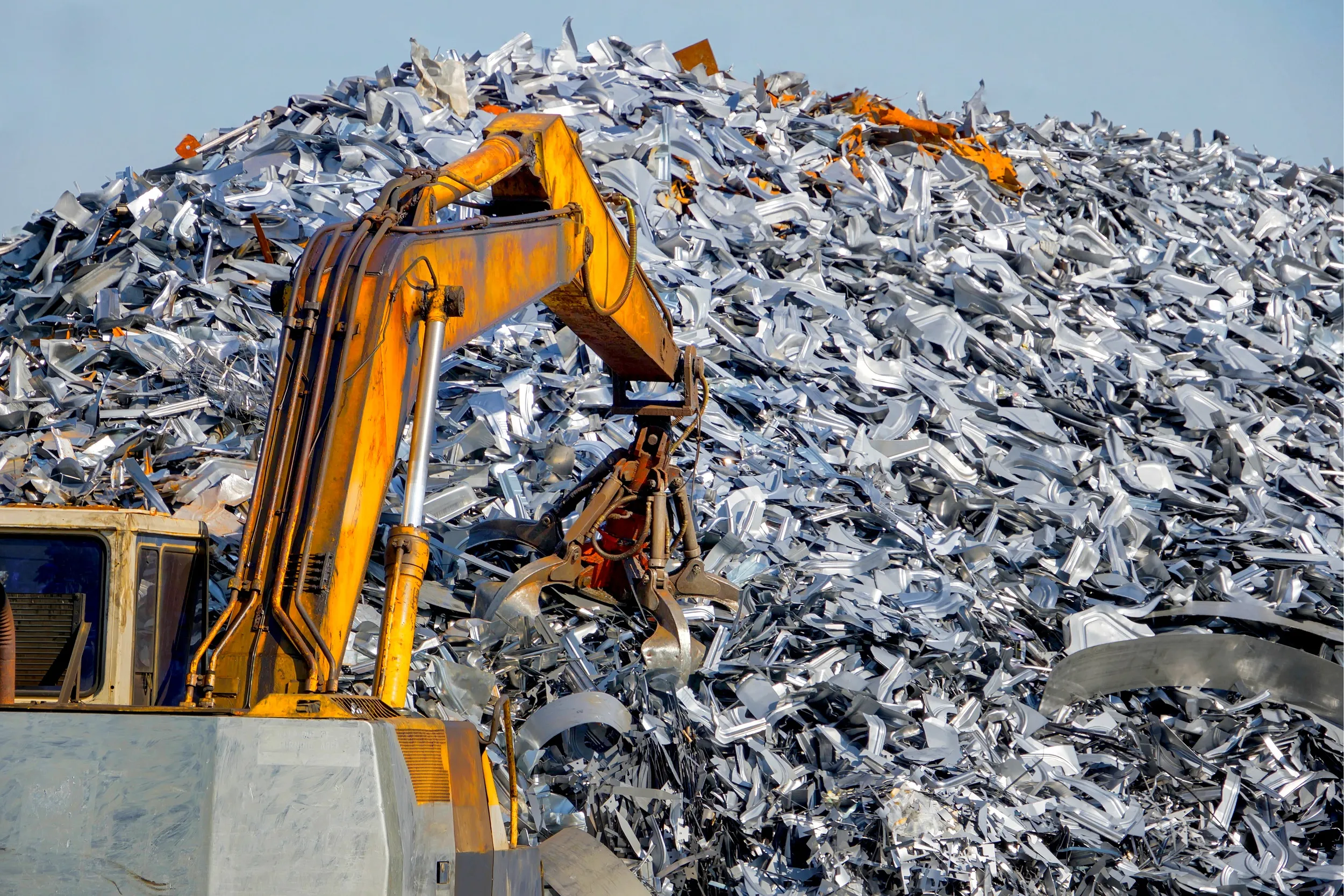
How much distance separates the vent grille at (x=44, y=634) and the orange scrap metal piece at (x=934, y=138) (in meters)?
11.3

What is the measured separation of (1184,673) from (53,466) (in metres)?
6.92

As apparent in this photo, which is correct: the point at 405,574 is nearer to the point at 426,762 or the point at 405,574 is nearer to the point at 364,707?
the point at 364,707

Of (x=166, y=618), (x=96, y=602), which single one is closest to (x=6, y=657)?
(x=96, y=602)

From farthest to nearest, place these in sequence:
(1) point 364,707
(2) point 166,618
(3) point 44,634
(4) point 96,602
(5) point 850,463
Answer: (5) point 850,463 → (2) point 166,618 → (4) point 96,602 → (3) point 44,634 → (1) point 364,707

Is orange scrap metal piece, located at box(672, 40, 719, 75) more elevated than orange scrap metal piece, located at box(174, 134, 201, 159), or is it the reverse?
orange scrap metal piece, located at box(672, 40, 719, 75)

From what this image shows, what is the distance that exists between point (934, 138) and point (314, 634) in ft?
43.5

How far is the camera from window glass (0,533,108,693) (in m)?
4.24

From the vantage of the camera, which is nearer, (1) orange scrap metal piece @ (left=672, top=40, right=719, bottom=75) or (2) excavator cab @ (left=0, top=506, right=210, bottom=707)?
(2) excavator cab @ (left=0, top=506, right=210, bottom=707)

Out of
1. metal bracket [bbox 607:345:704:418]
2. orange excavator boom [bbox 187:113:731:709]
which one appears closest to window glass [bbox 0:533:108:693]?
orange excavator boom [bbox 187:113:731:709]

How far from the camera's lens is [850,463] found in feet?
28.9

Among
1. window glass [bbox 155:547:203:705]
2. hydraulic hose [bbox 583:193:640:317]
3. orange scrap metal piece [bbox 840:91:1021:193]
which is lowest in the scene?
window glass [bbox 155:547:203:705]

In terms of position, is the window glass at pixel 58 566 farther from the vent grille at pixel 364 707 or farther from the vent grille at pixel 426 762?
the vent grille at pixel 426 762

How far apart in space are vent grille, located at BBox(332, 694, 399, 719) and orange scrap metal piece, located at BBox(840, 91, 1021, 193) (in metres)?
11.8

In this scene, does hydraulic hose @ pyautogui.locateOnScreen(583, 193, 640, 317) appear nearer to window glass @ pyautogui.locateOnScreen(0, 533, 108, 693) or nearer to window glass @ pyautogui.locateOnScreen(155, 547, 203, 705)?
window glass @ pyautogui.locateOnScreen(155, 547, 203, 705)
